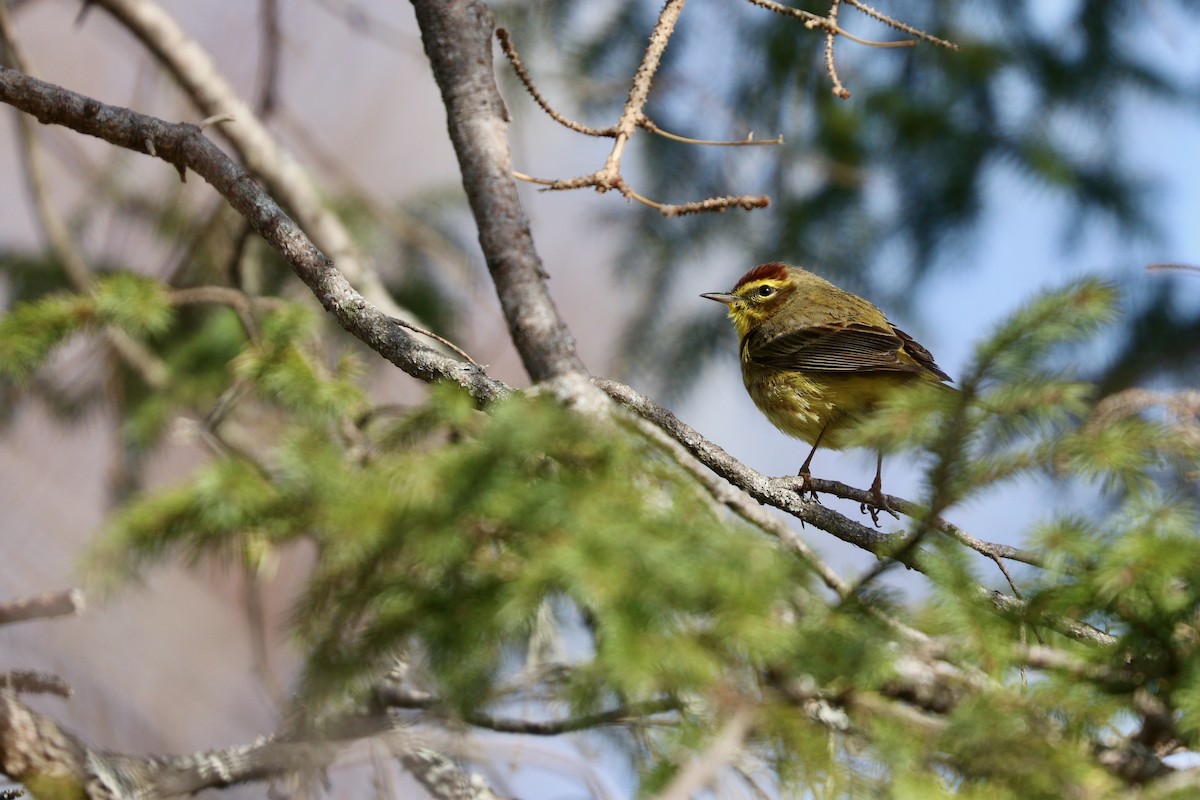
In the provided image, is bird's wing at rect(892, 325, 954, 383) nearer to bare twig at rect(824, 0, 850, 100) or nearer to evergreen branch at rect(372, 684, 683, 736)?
bare twig at rect(824, 0, 850, 100)

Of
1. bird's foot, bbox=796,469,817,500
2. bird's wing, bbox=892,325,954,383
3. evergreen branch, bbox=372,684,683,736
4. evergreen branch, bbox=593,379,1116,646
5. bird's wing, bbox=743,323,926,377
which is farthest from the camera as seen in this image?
bird's wing, bbox=892,325,954,383

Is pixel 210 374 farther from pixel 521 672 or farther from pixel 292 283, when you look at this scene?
pixel 521 672

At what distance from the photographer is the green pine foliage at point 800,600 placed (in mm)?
1288

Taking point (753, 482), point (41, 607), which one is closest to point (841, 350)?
point (753, 482)

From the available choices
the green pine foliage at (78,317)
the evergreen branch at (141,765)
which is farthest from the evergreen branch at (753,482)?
the green pine foliage at (78,317)

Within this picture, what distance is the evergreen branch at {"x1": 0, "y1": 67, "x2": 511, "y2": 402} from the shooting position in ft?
6.91

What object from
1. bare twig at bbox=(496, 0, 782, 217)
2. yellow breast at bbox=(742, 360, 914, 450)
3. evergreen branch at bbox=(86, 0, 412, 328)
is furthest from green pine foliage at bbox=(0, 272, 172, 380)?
yellow breast at bbox=(742, 360, 914, 450)

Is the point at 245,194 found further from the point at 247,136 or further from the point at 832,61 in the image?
the point at 247,136

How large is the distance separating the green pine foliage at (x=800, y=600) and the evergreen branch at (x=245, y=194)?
521 millimetres

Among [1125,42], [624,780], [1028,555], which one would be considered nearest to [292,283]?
[624,780]

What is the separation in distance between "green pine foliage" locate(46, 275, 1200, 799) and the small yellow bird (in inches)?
73.8

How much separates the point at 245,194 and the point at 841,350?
208cm

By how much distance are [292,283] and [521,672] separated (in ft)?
9.92

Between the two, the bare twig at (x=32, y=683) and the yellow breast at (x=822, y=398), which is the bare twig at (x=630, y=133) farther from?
the bare twig at (x=32, y=683)
